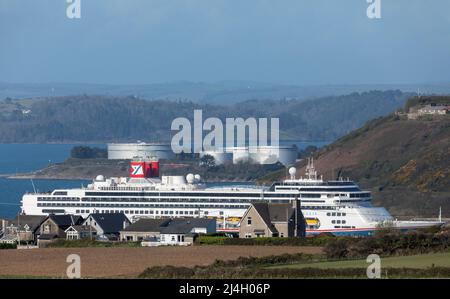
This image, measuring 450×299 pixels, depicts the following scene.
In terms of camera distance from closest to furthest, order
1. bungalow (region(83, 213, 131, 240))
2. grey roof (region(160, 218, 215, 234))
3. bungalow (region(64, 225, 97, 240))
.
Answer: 1. grey roof (region(160, 218, 215, 234))
2. bungalow (region(64, 225, 97, 240))
3. bungalow (region(83, 213, 131, 240))

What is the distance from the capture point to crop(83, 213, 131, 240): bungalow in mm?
59366

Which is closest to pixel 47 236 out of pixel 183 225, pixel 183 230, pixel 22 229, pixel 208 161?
pixel 22 229

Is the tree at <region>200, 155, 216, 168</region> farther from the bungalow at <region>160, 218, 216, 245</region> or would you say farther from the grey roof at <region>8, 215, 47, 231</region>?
the bungalow at <region>160, 218, 216, 245</region>

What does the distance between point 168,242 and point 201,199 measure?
19077 mm

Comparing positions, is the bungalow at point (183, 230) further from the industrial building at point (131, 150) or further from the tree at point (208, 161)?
the industrial building at point (131, 150)

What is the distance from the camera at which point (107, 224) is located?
60.4 m

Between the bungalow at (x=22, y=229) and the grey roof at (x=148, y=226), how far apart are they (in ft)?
12.1

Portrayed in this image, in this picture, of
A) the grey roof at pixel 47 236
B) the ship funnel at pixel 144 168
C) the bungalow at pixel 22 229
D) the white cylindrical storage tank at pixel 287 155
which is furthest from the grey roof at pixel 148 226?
the white cylindrical storage tank at pixel 287 155

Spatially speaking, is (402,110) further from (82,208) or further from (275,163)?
(82,208)

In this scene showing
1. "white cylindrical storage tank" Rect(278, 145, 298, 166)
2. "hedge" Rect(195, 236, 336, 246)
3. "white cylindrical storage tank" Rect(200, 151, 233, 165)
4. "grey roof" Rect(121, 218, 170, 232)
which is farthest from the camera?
"white cylindrical storage tank" Rect(200, 151, 233, 165)

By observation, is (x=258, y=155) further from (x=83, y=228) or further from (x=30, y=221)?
(x=83, y=228)

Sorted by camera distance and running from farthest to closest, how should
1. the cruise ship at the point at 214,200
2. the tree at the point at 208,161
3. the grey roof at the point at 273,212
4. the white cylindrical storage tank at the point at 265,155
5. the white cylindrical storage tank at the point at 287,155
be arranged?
the tree at the point at 208,161 → the white cylindrical storage tank at the point at 287,155 → the white cylindrical storage tank at the point at 265,155 → the cruise ship at the point at 214,200 → the grey roof at the point at 273,212

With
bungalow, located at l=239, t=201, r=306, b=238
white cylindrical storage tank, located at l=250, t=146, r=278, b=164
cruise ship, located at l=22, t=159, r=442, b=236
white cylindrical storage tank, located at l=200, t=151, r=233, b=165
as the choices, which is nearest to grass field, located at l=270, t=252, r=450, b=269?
bungalow, located at l=239, t=201, r=306, b=238

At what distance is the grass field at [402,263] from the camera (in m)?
37.4
